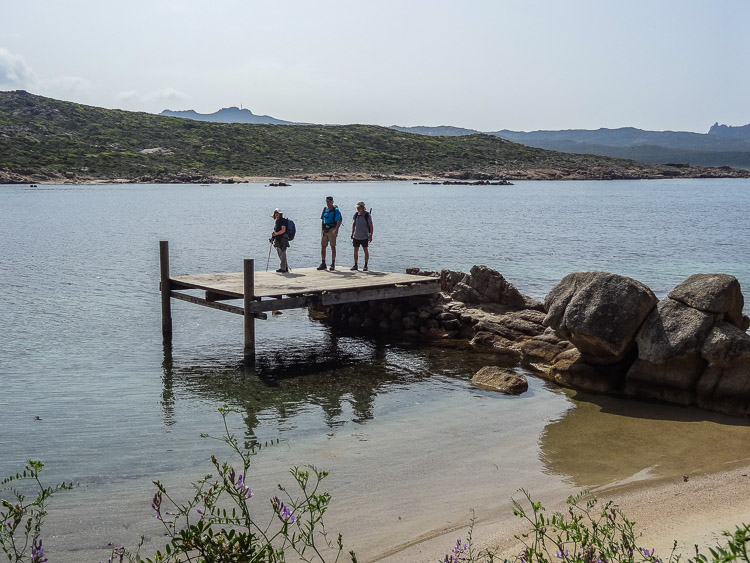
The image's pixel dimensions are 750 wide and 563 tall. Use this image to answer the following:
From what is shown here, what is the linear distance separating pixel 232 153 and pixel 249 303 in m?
111

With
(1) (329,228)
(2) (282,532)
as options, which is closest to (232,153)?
(1) (329,228)

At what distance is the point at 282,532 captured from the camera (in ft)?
16.9

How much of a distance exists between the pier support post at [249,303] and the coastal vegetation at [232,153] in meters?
87.6

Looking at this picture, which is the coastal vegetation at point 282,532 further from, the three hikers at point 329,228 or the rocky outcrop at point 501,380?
the three hikers at point 329,228

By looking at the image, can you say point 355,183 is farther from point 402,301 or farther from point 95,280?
point 402,301

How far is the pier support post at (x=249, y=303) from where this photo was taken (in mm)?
16047

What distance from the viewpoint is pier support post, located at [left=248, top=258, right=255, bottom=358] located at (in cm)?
1605

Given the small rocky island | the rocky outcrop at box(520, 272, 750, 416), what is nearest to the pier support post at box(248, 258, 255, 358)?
the small rocky island

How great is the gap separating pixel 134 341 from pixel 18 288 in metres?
9.29

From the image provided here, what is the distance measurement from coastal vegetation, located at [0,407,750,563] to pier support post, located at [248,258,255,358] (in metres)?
6.21

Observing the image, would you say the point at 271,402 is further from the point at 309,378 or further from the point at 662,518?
the point at 662,518

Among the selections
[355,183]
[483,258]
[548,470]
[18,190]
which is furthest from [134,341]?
[355,183]

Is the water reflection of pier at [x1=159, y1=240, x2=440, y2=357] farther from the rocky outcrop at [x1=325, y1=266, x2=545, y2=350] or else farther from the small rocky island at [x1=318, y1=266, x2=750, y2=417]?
the small rocky island at [x1=318, y1=266, x2=750, y2=417]

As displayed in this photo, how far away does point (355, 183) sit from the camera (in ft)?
392
